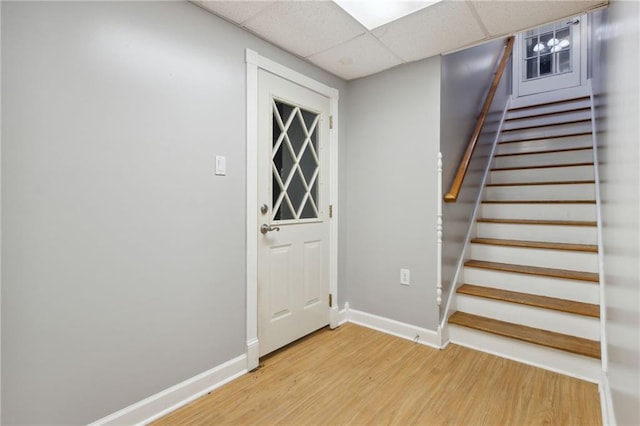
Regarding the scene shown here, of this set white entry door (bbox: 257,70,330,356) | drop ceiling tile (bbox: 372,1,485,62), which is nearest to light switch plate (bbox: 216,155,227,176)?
white entry door (bbox: 257,70,330,356)

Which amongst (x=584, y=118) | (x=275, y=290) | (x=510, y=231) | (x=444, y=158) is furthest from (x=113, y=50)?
→ (x=584, y=118)

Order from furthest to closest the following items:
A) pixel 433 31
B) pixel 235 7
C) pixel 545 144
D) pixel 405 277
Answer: pixel 545 144, pixel 405 277, pixel 433 31, pixel 235 7

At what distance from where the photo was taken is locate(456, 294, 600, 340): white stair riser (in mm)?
1981

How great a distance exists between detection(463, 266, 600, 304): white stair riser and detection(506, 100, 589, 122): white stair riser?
8.46 ft

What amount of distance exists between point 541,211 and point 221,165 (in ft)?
9.17

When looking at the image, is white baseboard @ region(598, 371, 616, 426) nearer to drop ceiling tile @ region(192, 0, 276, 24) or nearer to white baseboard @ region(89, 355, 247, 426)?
white baseboard @ region(89, 355, 247, 426)

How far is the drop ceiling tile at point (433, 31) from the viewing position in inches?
69.5

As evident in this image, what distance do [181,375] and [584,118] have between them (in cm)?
466

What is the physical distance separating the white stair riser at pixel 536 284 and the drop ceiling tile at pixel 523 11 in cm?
172

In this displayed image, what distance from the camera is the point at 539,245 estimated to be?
249 centimetres

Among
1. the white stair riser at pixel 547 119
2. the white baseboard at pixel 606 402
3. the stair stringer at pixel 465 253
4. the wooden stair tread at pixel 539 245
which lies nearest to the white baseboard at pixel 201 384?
the stair stringer at pixel 465 253

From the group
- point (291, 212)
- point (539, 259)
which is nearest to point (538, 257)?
point (539, 259)

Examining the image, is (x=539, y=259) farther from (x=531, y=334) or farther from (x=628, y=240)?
(x=628, y=240)

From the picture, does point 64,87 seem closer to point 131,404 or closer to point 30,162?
point 30,162
